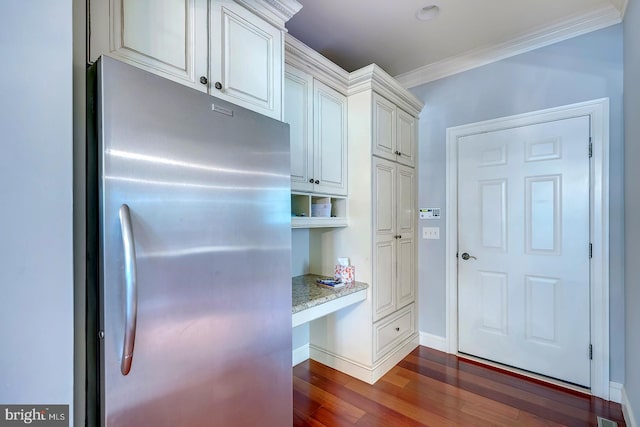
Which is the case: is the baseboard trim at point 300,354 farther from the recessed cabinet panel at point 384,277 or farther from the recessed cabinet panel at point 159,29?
the recessed cabinet panel at point 159,29

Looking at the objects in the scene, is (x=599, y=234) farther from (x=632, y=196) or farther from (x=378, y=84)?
(x=378, y=84)

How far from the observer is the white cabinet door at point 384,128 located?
7.41 feet

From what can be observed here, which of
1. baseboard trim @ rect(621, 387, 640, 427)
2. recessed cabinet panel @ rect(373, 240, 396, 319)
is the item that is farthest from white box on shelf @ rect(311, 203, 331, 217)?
baseboard trim @ rect(621, 387, 640, 427)

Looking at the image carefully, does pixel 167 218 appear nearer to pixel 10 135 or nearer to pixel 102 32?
pixel 10 135

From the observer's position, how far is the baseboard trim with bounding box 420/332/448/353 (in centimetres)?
265

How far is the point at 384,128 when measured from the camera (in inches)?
92.8

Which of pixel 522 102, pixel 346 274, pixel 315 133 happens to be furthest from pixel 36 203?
pixel 522 102

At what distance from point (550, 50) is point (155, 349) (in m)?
3.12

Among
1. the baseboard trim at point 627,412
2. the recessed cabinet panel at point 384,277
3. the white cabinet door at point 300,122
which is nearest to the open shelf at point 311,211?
the white cabinet door at point 300,122

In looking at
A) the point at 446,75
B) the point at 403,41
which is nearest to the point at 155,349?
the point at 403,41

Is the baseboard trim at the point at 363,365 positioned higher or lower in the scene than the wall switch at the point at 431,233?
lower

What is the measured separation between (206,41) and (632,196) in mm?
2369

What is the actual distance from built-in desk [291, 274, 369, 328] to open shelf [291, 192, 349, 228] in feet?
1.50

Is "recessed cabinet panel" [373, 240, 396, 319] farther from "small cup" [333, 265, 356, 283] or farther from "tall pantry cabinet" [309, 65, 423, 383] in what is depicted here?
"small cup" [333, 265, 356, 283]
